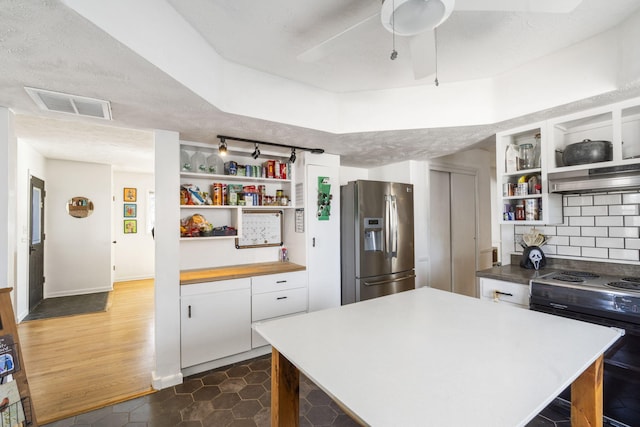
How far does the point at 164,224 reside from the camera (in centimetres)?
247

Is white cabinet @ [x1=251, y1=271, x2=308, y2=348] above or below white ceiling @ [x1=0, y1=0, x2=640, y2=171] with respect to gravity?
below

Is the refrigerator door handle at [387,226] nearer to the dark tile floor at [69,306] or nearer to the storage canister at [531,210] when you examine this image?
the storage canister at [531,210]

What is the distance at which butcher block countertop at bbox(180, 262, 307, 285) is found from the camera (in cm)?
264

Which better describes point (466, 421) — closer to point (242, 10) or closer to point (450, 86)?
point (242, 10)

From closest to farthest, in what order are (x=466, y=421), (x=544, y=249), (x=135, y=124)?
(x=466, y=421)
(x=135, y=124)
(x=544, y=249)

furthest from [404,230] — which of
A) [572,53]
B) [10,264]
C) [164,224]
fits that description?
[10,264]

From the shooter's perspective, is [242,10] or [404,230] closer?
[242,10]

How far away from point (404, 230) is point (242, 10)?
9.12ft

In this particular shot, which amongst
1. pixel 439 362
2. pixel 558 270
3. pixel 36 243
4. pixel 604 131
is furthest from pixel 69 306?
pixel 604 131

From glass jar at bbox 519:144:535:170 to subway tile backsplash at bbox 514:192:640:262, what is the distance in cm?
40

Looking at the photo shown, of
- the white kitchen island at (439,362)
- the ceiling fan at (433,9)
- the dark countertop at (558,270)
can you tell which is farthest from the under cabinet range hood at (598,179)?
the ceiling fan at (433,9)

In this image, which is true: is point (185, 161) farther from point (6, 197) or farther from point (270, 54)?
point (270, 54)

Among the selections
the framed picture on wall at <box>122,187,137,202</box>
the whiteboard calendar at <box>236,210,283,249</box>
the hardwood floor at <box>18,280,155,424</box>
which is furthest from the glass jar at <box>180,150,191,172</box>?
the framed picture on wall at <box>122,187,137,202</box>

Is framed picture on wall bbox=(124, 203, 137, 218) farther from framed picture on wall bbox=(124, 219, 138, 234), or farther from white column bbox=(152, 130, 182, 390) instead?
white column bbox=(152, 130, 182, 390)
